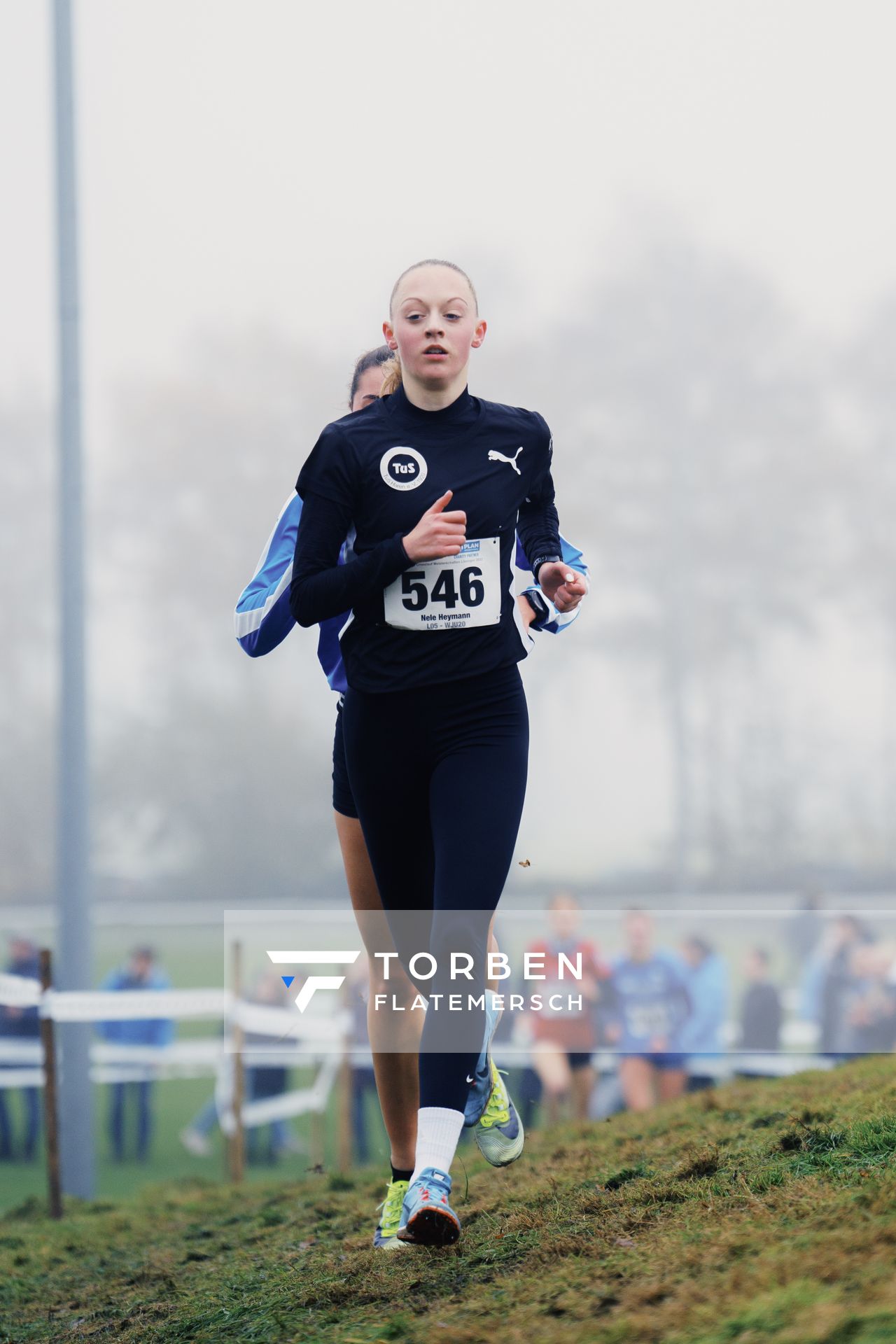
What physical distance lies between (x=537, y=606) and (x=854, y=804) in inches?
1114

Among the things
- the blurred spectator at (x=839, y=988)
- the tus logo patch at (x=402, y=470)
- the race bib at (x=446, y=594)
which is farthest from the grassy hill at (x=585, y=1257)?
the blurred spectator at (x=839, y=988)

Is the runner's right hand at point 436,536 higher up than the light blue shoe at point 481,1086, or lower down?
higher up

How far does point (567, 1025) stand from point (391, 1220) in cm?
720

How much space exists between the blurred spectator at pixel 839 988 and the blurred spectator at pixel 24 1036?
655 cm

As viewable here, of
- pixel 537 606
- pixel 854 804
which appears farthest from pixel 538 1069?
pixel 854 804

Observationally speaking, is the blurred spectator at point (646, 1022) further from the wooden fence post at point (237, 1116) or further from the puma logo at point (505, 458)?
the puma logo at point (505, 458)

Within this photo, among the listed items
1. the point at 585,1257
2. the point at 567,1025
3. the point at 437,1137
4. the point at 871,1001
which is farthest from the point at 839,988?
the point at 437,1137

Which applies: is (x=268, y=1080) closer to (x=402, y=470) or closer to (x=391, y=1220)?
(x=391, y=1220)

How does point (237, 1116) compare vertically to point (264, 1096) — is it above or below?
above

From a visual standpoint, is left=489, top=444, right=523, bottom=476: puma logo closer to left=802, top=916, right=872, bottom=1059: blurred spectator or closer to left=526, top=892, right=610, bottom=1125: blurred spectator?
left=526, top=892, right=610, bottom=1125: blurred spectator

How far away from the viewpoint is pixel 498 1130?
163 inches

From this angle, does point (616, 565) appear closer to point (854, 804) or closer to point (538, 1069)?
point (854, 804)

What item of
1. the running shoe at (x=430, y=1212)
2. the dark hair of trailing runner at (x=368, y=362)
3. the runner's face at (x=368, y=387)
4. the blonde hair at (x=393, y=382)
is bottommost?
the running shoe at (x=430, y=1212)

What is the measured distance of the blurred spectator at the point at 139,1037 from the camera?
1390cm
